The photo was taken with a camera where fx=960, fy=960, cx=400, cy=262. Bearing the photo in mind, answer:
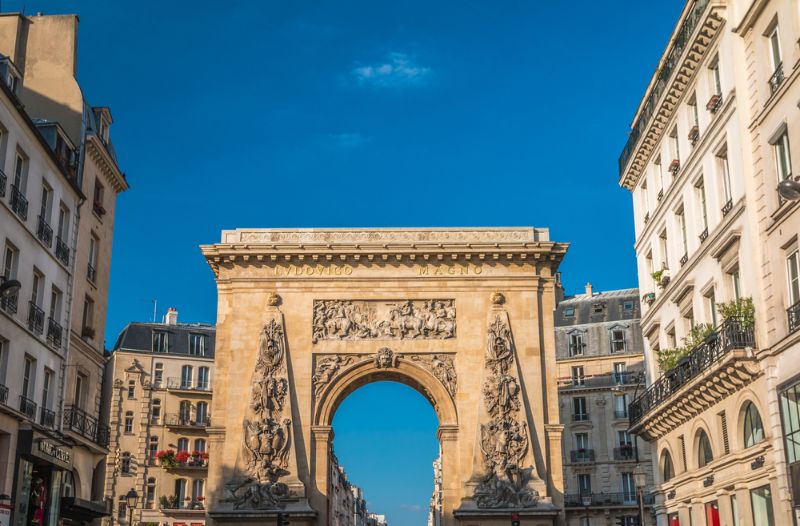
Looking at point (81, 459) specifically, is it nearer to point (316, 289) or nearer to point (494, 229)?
point (316, 289)

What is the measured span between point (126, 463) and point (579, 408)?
25109mm

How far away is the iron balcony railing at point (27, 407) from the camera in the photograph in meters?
24.2

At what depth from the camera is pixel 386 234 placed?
36.9 meters

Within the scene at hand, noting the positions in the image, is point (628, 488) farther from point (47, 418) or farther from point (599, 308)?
point (47, 418)

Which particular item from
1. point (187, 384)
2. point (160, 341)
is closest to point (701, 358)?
point (187, 384)

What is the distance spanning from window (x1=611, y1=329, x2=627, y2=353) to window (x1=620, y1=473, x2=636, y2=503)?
275 inches

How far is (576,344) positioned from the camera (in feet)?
183

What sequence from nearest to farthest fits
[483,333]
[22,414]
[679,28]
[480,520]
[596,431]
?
[22,414] < [679,28] < [480,520] < [483,333] < [596,431]

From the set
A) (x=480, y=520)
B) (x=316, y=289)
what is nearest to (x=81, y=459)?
(x=316, y=289)

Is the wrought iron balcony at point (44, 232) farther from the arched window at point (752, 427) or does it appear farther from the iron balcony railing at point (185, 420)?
the iron balcony railing at point (185, 420)

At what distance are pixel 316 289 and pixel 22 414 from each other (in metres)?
14.5

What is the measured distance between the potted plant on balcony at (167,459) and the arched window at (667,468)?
99.4ft

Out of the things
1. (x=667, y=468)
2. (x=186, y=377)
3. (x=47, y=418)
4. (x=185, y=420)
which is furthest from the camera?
(x=186, y=377)

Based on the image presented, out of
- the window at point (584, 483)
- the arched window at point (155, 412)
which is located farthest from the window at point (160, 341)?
the window at point (584, 483)
